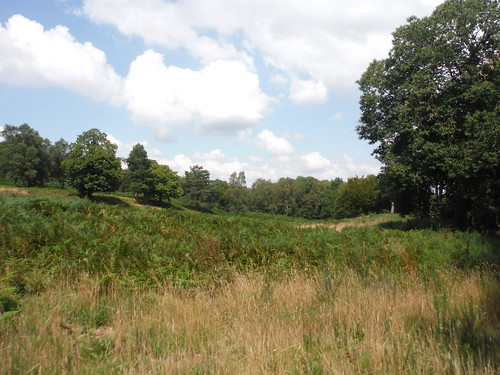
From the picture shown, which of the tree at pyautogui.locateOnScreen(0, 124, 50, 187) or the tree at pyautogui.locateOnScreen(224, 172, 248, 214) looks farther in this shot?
the tree at pyautogui.locateOnScreen(224, 172, 248, 214)

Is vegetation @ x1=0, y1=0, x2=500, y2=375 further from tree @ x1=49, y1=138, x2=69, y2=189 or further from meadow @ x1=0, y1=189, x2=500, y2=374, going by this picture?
tree @ x1=49, y1=138, x2=69, y2=189

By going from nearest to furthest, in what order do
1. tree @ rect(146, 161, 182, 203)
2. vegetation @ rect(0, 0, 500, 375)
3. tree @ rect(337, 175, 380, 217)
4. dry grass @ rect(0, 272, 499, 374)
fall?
dry grass @ rect(0, 272, 499, 374) < vegetation @ rect(0, 0, 500, 375) < tree @ rect(146, 161, 182, 203) < tree @ rect(337, 175, 380, 217)

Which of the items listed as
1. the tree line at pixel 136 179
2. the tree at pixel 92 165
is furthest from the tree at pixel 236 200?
the tree at pixel 92 165

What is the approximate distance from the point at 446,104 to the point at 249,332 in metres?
20.2

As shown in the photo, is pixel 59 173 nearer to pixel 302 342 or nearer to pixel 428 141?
pixel 428 141

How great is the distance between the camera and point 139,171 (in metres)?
64.4

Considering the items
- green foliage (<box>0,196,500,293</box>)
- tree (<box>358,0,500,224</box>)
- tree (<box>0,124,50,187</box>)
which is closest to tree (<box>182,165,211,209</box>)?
tree (<box>0,124,50,187</box>)

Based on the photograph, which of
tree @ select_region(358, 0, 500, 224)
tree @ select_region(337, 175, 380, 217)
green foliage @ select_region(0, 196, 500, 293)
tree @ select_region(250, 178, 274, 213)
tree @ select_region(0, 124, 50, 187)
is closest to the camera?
green foliage @ select_region(0, 196, 500, 293)

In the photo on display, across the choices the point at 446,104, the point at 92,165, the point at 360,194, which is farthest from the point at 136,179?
the point at 446,104

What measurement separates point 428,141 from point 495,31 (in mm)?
7686

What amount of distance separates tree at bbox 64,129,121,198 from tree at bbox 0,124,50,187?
9458 millimetres

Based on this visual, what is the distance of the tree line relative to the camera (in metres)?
53.7

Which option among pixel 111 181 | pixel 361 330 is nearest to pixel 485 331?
pixel 361 330

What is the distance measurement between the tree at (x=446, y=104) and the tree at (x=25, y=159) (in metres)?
60.9
